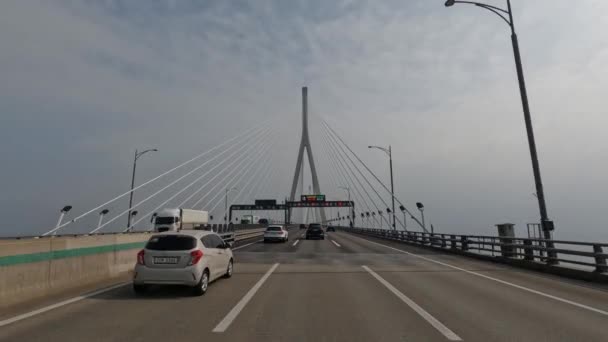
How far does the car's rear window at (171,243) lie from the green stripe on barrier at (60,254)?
236 centimetres

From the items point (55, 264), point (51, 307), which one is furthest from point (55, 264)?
point (51, 307)

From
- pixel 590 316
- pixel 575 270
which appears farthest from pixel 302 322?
pixel 575 270

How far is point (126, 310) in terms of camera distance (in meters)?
7.35

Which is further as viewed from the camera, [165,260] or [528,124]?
[528,124]

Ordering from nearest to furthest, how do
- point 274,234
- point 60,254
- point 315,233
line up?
point 60,254 < point 274,234 < point 315,233

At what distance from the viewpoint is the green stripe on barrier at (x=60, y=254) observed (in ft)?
25.8

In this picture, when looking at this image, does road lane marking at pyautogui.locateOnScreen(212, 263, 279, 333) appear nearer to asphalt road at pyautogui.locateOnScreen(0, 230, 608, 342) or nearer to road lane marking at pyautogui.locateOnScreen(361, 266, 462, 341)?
asphalt road at pyautogui.locateOnScreen(0, 230, 608, 342)

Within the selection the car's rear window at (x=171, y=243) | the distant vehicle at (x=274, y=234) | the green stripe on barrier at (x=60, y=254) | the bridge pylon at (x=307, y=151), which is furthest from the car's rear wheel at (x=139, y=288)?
the bridge pylon at (x=307, y=151)

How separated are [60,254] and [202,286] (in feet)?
12.5

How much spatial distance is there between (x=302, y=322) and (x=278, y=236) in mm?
25773

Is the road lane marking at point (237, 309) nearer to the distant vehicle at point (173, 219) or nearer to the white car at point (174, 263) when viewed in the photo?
the white car at point (174, 263)

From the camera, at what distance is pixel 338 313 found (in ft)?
23.2

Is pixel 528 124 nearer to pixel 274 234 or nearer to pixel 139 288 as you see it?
pixel 139 288

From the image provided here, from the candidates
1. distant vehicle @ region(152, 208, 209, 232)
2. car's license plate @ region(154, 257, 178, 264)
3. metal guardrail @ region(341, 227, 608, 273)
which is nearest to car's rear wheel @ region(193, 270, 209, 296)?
car's license plate @ region(154, 257, 178, 264)
